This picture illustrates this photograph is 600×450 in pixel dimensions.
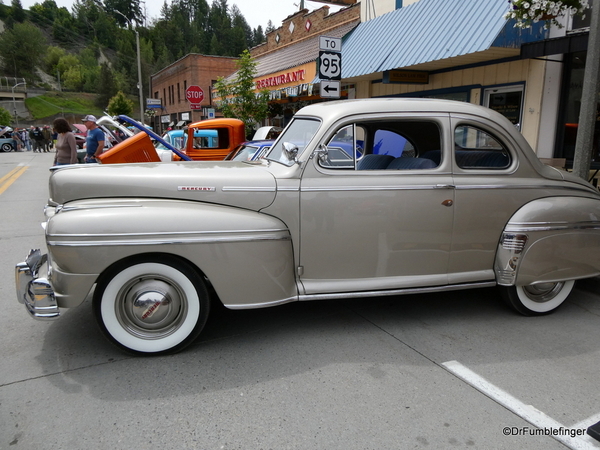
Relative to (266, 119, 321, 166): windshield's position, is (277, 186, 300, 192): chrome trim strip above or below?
below

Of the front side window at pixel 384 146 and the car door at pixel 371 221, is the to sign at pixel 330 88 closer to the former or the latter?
the front side window at pixel 384 146

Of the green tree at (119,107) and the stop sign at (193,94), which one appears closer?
the stop sign at (193,94)

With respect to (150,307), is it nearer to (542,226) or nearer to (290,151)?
(290,151)

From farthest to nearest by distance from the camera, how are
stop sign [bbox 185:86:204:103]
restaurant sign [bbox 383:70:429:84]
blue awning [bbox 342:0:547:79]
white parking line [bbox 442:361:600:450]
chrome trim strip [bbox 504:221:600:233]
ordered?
1. stop sign [bbox 185:86:204:103]
2. restaurant sign [bbox 383:70:429:84]
3. blue awning [bbox 342:0:547:79]
4. chrome trim strip [bbox 504:221:600:233]
5. white parking line [bbox 442:361:600:450]

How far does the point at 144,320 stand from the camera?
3.29 m

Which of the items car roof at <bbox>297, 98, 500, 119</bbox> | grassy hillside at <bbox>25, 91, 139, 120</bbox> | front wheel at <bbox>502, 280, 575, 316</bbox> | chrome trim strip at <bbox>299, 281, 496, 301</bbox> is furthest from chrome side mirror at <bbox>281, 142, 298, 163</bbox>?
grassy hillside at <bbox>25, 91, 139, 120</bbox>

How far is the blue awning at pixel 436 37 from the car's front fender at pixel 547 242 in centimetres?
456

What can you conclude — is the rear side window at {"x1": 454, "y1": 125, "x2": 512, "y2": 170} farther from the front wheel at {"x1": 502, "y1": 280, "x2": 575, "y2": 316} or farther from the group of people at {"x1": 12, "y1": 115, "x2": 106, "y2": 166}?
the group of people at {"x1": 12, "y1": 115, "x2": 106, "y2": 166}

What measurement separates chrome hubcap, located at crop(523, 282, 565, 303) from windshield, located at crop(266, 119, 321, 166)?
94.3 inches

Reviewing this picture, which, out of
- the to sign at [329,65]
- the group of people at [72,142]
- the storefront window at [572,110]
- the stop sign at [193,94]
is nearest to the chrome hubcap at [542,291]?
the storefront window at [572,110]

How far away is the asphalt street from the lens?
251cm

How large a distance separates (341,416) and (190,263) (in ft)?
4.91

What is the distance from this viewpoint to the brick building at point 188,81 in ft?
121

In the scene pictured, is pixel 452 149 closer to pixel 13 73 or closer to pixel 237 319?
pixel 237 319
